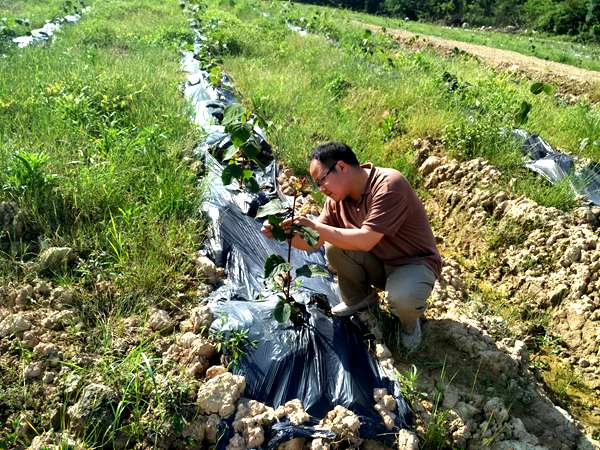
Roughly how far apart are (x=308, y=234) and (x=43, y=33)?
904 centimetres

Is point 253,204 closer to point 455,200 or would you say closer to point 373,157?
point 373,157

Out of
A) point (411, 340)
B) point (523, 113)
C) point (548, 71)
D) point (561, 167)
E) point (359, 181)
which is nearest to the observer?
point (359, 181)

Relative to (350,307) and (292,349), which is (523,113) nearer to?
(350,307)

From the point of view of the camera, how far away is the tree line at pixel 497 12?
26141mm

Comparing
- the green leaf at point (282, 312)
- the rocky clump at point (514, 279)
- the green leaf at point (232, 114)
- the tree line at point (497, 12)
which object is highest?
the green leaf at point (232, 114)

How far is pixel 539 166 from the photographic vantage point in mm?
4027

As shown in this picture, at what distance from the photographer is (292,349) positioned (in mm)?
2064

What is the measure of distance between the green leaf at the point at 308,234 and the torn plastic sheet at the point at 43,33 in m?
6.79

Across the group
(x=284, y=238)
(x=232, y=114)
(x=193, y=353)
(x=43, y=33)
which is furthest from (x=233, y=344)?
(x=43, y=33)

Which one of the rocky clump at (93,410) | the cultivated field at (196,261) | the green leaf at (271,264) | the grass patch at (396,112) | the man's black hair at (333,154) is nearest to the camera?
the rocky clump at (93,410)

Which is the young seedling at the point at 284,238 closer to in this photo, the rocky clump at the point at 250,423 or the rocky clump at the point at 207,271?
the rocky clump at the point at 250,423

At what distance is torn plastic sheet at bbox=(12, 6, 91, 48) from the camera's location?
25.3 feet

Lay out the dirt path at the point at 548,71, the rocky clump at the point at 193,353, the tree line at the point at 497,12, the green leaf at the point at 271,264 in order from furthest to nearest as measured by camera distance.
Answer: the tree line at the point at 497,12 → the dirt path at the point at 548,71 → the green leaf at the point at 271,264 → the rocky clump at the point at 193,353

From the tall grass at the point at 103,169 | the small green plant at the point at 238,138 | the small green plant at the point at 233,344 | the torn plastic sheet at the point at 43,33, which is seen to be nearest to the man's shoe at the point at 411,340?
the small green plant at the point at 233,344
